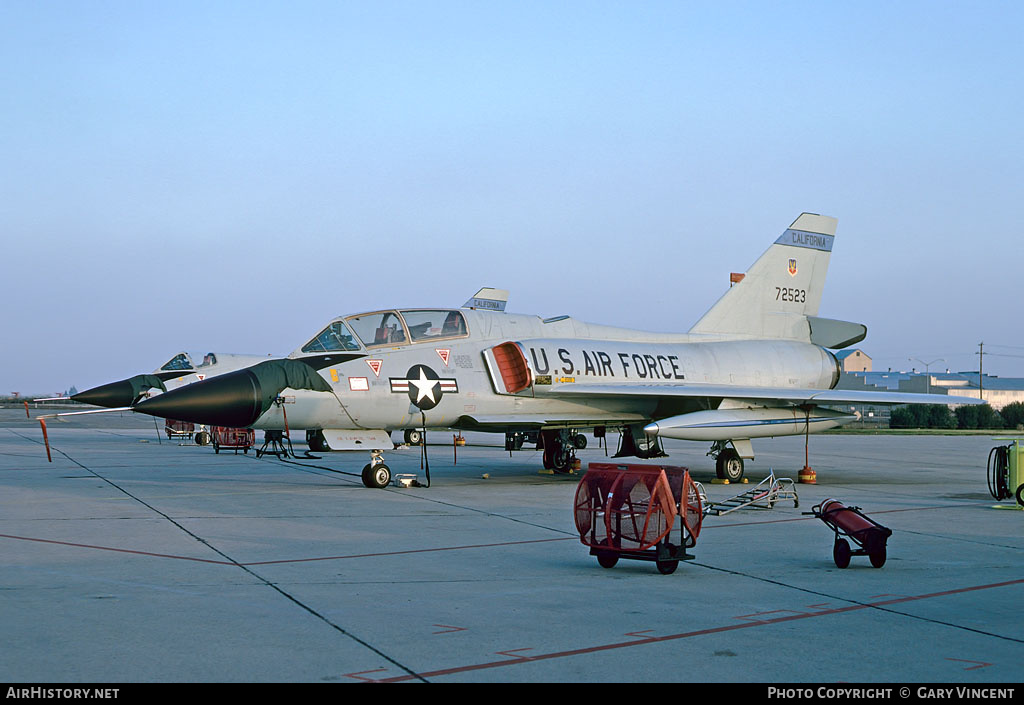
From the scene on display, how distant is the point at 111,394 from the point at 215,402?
1401cm

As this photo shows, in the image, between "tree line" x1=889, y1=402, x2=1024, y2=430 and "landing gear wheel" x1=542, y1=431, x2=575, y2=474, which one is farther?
"tree line" x1=889, y1=402, x2=1024, y2=430

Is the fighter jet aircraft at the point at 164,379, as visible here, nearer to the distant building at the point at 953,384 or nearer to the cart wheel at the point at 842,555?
the cart wheel at the point at 842,555

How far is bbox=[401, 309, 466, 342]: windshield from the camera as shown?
14.5 m

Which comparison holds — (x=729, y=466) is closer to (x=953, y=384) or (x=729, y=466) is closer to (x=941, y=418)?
(x=941, y=418)

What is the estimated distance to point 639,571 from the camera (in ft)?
23.9

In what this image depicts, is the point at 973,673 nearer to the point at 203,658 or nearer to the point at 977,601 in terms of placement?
the point at 977,601

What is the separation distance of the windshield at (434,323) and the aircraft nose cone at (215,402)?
8.89ft

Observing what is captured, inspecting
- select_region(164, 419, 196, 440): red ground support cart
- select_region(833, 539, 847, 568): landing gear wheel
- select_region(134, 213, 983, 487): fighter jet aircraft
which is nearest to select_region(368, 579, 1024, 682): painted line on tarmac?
select_region(833, 539, 847, 568): landing gear wheel

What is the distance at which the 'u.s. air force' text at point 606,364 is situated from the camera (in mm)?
15180

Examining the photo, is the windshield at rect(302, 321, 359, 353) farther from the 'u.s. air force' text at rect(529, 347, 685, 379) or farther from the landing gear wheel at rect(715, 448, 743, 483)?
the landing gear wheel at rect(715, 448, 743, 483)

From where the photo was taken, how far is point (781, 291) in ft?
62.1

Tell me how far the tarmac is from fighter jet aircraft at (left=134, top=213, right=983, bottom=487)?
1.45 m
